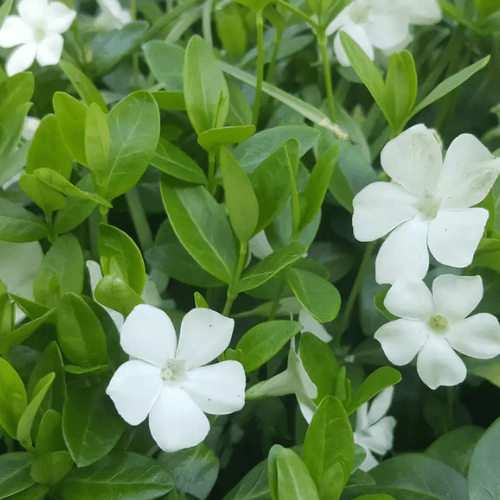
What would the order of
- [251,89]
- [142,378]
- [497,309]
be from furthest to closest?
1. [251,89]
2. [497,309]
3. [142,378]

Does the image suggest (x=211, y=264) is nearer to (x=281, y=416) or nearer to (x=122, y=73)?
(x=281, y=416)

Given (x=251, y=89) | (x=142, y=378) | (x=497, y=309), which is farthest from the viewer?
(x=251, y=89)

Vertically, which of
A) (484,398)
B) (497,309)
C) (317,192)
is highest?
(317,192)

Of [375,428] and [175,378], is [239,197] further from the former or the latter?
[375,428]

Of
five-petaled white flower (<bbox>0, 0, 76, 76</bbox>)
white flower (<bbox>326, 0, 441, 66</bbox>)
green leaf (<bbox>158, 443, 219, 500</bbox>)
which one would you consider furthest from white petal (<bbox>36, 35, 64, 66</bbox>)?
green leaf (<bbox>158, 443, 219, 500</bbox>)

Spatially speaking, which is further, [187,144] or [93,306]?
[187,144]

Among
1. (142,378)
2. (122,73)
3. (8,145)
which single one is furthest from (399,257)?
(122,73)

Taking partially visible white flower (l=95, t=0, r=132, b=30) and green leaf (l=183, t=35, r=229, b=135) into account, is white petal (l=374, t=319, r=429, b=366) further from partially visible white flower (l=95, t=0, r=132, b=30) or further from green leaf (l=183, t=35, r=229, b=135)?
partially visible white flower (l=95, t=0, r=132, b=30)

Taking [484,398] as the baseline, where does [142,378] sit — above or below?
above
